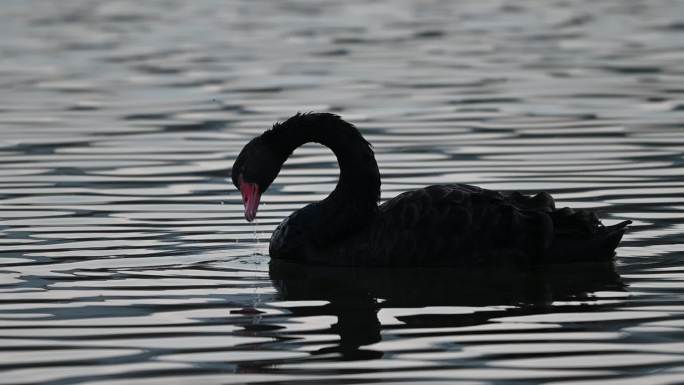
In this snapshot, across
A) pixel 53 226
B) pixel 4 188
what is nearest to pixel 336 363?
pixel 53 226

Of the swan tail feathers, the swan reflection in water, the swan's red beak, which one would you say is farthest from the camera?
the swan's red beak

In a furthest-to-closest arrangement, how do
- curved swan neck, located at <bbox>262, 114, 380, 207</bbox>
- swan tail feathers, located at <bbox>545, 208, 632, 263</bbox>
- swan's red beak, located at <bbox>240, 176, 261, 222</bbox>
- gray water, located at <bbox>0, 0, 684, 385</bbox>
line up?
1. curved swan neck, located at <bbox>262, 114, 380, 207</bbox>
2. swan's red beak, located at <bbox>240, 176, 261, 222</bbox>
3. swan tail feathers, located at <bbox>545, 208, 632, 263</bbox>
4. gray water, located at <bbox>0, 0, 684, 385</bbox>

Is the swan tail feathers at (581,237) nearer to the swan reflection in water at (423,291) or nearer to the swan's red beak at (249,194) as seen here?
the swan reflection in water at (423,291)

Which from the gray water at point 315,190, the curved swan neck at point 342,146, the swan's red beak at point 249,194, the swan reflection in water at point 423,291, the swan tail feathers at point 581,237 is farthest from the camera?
the curved swan neck at point 342,146

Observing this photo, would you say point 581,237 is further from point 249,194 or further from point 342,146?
point 249,194

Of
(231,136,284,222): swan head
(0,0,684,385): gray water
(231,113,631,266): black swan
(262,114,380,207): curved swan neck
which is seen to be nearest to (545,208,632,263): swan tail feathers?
(231,113,631,266): black swan

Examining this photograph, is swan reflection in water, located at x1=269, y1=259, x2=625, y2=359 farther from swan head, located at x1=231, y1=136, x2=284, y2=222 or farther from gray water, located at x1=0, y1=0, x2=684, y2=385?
swan head, located at x1=231, y1=136, x2=284, y2=222

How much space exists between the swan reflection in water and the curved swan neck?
1.44 feet

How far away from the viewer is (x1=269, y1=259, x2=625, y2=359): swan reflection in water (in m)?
7.70

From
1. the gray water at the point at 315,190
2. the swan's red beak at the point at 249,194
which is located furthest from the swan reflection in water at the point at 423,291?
the swan's red beak at the point at 249,194

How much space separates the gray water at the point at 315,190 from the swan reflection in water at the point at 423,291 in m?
0.02

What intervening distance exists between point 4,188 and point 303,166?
91.6 inches

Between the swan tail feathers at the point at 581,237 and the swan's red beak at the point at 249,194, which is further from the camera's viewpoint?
the swan's red beak at the point at 249,194

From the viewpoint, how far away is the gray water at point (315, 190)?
6.94 metres
